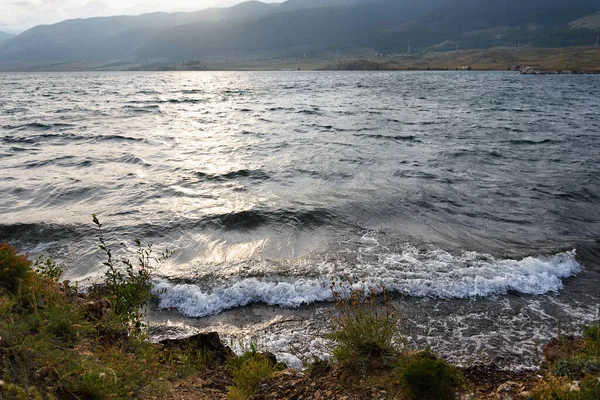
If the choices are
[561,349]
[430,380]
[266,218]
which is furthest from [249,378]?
[266,218]

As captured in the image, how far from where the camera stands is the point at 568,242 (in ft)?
37.9

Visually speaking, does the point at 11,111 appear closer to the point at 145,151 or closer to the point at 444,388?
the point at 145,151

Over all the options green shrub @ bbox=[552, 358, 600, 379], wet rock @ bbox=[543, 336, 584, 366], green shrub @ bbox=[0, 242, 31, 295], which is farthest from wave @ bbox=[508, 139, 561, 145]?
green shrub @ bbox=[0, 242, 31, 295]

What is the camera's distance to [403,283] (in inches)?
362

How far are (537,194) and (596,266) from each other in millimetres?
6662

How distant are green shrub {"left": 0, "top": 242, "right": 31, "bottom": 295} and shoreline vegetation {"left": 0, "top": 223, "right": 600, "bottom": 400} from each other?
0.05 ft

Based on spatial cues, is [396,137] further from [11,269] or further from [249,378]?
[11,269]

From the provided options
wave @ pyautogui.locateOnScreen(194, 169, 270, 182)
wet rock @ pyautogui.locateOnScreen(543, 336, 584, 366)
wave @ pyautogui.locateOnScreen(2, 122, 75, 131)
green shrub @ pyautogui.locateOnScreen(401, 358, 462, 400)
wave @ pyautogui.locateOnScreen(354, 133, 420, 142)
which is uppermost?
wave @ pyautogui.locateOnScreen(2, 122, 75, 131)

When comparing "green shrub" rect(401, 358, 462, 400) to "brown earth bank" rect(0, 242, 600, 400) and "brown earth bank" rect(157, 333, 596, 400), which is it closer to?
"brown earth bank" rect(0, 242, 600, 400)

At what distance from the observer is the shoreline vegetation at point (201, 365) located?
163 inches

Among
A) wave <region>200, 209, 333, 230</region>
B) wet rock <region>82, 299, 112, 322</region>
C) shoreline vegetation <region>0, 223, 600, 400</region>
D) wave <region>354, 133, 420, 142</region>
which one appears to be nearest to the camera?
shoreline vegetation <region>0, 223, 600, 400</region>

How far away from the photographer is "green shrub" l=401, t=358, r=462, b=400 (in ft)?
14.5

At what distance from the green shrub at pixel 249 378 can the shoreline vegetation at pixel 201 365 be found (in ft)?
0.05

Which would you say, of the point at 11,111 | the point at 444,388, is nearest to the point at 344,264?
the point at 444,388
